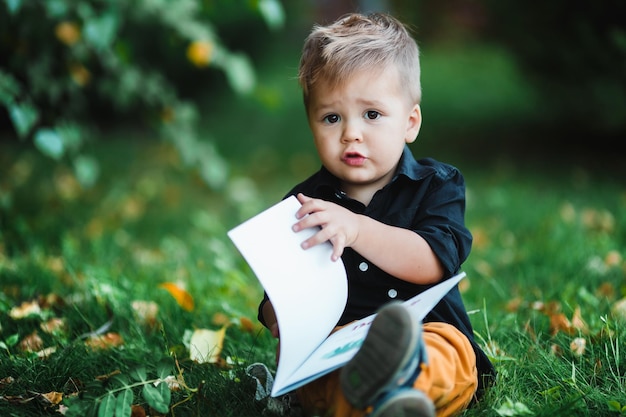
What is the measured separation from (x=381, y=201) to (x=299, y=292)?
0.37 metres

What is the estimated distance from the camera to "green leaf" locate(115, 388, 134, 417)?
59.7 inches

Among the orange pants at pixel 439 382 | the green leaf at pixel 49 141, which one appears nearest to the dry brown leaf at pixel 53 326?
the green leaf at pixel 49 141

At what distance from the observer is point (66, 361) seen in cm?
186

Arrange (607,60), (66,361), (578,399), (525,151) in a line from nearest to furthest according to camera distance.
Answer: (578,399), (66,361), (607,60), (525,151)

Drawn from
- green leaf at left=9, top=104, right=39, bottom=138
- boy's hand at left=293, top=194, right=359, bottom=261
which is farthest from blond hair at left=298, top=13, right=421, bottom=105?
green leaf at left=9, top=104, right=39, bottom=138

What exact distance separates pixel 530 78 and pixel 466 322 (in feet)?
12.6

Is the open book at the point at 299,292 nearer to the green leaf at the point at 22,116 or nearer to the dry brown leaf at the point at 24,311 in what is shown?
the dry brown leaf at the point at 24,311

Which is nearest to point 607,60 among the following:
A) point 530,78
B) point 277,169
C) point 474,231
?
point 530,78

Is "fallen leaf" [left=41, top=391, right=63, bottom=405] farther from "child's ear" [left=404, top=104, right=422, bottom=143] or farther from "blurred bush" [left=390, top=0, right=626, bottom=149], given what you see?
"blurred bush" [left=390, top=0, right=626, bottom=149]

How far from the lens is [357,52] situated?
1640 mm

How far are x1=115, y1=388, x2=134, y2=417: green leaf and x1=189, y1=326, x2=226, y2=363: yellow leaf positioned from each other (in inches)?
12.9

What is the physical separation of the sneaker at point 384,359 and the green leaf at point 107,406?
522mm

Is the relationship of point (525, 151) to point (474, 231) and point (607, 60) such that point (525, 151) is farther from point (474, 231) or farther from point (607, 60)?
point (474, 231)

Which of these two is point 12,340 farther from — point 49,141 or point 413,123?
point 413,123
